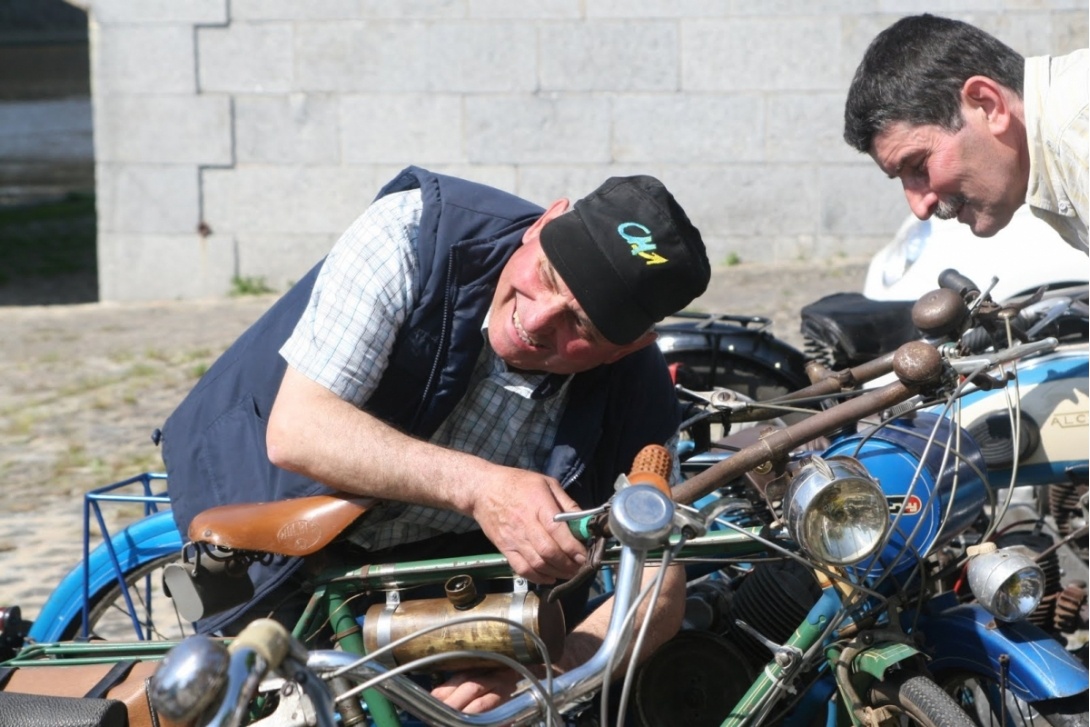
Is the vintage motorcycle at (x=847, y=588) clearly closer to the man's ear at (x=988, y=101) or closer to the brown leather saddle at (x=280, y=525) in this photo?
the brown leather saddle at (x=280, y=525)

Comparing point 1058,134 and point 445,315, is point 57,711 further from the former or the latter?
point 1058,134

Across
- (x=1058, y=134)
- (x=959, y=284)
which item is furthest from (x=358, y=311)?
(x=959, y=284)

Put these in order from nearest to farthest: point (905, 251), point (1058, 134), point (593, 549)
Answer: point (593, 549) → point (1058, 134) → point (905, 251)

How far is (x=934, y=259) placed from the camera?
4566 mm

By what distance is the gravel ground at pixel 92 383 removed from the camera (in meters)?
5.19

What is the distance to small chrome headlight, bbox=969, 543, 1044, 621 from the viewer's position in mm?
2646

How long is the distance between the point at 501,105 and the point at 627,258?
20.6ft

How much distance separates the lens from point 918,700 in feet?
8.28

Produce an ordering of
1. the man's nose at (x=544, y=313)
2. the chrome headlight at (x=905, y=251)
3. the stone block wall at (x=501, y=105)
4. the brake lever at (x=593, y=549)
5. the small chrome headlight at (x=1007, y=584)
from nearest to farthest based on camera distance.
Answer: the brake lever at (x=593, y=549) < the man's nose at (x=544, y=313) < the small chrome headlight at (x=1007, y=584) < the chrome headlight at (x=905, y=251) < the stone block wall at (x=501, y=105)

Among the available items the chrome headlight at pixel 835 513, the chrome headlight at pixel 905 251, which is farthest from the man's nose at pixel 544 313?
the chrome headlight at pixel 905 251

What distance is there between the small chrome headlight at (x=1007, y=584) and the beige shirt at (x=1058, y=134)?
68cm

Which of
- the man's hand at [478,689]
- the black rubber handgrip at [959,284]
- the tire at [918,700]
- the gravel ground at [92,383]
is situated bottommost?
the gravel ground at [92,383]

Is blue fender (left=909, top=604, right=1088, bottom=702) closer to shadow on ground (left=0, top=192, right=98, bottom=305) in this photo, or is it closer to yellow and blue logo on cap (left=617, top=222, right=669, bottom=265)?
yellow and blue logo on cap (left=617, top=222, right=669, bottom=265)

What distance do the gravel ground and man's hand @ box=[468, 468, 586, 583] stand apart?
104 inches
